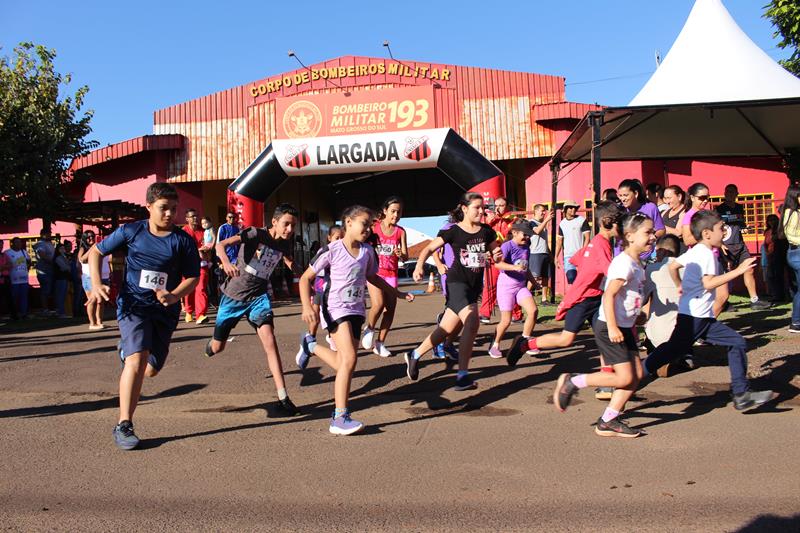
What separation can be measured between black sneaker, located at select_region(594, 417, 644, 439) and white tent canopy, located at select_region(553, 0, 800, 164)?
5.98 metres

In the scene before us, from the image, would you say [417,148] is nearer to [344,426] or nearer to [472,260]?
[472,260]

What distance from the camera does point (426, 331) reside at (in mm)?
10555

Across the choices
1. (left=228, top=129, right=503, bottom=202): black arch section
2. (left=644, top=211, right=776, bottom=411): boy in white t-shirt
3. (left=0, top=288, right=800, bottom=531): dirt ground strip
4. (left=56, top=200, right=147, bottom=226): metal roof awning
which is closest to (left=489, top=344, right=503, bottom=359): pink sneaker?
(left=0, top=288, right=800, bottom=531): dirt ground strip

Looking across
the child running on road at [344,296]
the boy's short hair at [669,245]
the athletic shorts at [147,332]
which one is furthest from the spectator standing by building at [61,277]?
the boy's short hair at [669,245]

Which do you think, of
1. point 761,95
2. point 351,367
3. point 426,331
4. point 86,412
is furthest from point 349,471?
point 761,95

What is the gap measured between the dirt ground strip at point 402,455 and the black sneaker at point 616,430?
0.08 metres

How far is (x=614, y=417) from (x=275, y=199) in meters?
25.5

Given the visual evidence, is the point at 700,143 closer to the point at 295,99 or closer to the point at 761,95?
the point at 761,95

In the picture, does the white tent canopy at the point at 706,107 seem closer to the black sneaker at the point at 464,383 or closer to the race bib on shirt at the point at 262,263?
the black sneaker at the point at 464,383

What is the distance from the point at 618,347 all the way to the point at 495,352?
3062 mm

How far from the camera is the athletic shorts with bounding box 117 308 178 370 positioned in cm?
502

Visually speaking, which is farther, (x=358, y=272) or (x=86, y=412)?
(x=86, y=412)

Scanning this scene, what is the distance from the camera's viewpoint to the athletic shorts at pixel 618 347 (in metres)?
5.00

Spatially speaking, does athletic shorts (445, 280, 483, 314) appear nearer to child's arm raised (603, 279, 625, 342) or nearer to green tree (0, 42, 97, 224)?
child's arm raised (603, 279, 625, 342)
